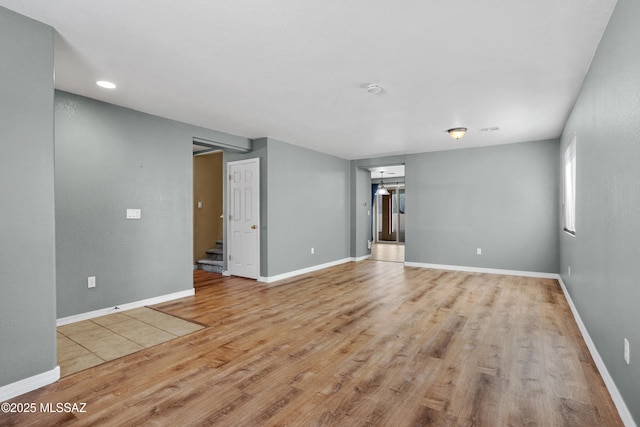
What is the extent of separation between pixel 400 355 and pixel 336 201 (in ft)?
16.1

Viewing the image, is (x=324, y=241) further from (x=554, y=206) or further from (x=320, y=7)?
(x=320, y=7)

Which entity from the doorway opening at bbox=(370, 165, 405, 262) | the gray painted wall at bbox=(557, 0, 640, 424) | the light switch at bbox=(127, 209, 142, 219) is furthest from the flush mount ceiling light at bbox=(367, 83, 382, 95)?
the doorway opening at bbox=(370, 165, 405, 262)

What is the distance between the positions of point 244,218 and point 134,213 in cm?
202

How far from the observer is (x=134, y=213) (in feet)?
13.0

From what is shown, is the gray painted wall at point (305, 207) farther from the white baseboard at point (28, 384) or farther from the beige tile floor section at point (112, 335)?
the white baseboard at point (28, 384)

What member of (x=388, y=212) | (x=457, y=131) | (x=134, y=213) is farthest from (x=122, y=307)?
(x=388, y=212)

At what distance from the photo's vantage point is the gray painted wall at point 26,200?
2.01m

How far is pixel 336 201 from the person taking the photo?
7.31 meters

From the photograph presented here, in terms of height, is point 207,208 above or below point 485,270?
above

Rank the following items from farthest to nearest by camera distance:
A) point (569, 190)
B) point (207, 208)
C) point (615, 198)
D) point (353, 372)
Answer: point (207, 208), point (569, 190), point (353, 372), point (615, 198)

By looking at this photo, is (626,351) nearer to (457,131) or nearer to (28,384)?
(457,131)

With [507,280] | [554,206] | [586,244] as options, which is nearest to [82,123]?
[586,244]

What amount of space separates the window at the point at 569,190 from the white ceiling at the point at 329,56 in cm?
56

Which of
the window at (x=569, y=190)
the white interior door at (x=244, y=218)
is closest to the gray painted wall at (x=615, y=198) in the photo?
the window at (x=569, y=190)
